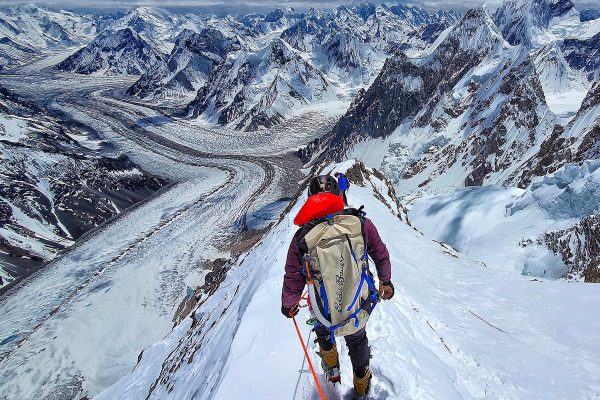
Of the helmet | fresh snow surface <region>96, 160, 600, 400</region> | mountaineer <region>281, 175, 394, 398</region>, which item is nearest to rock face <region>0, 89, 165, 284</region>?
fresh snow surface <region>96, 160, 600, 400</region>

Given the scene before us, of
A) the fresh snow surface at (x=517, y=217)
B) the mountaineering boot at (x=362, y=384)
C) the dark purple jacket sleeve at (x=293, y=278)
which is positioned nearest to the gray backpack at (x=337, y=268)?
the dark purple jacket sleeve at (x=293, y=278)

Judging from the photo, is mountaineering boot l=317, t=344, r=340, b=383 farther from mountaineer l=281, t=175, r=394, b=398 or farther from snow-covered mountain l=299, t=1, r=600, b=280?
snow-covered mountain l=299, t=1, r=600, b=280

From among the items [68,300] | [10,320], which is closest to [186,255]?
[68,300]

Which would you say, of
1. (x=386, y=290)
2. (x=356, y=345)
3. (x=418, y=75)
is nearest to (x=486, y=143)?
(x=418, y=75)

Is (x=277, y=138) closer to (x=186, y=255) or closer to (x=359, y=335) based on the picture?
(x=186, y=255)

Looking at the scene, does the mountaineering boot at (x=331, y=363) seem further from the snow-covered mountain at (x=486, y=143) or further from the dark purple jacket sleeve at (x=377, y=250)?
the snow-covered mountain at (x=486, y=143)

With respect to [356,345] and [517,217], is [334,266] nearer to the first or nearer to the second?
[356,345]
